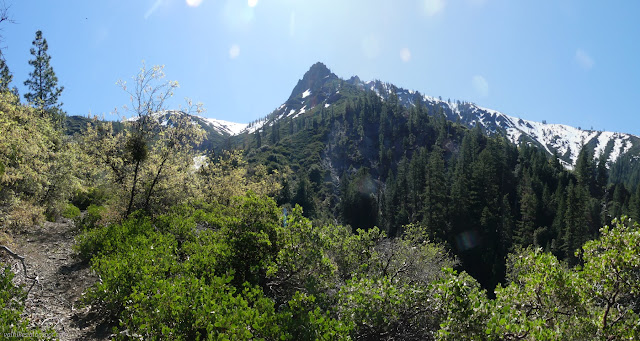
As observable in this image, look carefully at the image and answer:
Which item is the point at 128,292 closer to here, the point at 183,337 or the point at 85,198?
the point at 183,337

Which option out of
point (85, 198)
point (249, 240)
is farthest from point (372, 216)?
point (249, 240)

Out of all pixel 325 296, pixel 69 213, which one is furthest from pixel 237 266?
pixel 69 213

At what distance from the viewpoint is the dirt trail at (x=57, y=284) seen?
7500 mm

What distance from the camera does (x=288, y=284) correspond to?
28.9 ft

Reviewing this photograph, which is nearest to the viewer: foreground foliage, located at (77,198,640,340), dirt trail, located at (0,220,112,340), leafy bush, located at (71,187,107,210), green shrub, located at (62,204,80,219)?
foreground foliage, located at (77,198,640,340)

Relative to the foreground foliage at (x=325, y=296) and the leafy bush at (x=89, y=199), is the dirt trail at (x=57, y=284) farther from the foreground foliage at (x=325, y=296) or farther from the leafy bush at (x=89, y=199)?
the leafy bush at (x=89, y=199)

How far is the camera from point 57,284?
986cm

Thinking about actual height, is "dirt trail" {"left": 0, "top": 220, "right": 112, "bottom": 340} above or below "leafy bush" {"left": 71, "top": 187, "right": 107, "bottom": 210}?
below

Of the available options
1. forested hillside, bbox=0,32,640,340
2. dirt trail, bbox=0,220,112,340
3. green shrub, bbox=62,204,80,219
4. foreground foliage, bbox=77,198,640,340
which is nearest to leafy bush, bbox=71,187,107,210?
forested hillside, bbox=0,32,640,340

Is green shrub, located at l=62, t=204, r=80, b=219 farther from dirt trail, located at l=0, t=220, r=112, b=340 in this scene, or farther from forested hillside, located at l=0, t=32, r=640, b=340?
dirt trail, located at l=0, t=220, r=112, b=340

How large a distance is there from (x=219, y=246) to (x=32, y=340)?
4.72 m

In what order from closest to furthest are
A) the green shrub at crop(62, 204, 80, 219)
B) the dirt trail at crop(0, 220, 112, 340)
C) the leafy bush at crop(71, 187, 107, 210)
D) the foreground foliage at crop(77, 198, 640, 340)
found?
the foreground foliage at crop(77, 198, 640, 340) → the dirt trail at crop(0, 220, 112, 340) → the green shrub at crop(62, 204, 80, 219) → the leafy bush at crop(71, 187, 107, 210)

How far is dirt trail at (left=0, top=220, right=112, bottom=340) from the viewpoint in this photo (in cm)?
750

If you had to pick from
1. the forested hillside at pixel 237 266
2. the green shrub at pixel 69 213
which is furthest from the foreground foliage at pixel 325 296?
the green shrub at pixel 69 213
